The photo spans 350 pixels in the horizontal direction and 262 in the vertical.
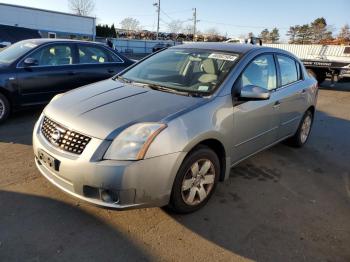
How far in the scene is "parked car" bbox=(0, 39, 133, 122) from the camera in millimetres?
6008

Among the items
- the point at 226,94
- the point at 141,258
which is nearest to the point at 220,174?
the point at 226,94

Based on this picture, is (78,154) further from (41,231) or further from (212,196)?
(212,196)

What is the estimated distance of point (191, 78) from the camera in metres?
3.89

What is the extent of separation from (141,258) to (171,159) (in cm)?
82

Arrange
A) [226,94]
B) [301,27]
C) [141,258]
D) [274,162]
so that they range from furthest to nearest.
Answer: [301,27] < [274,162] < [226,94] < [141,258]

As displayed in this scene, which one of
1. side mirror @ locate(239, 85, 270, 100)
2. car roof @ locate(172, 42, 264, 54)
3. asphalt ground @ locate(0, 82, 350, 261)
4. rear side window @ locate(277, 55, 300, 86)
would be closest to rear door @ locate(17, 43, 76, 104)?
asphalt ground @ locate(0, 82, 350, 261)

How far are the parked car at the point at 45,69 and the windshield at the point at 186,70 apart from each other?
101 inches

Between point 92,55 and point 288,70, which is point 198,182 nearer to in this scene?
point 288,70

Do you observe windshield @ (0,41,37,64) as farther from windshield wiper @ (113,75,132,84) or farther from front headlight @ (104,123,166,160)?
front headlight @ (104,123,166,160)

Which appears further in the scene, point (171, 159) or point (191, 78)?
point (191, 78)

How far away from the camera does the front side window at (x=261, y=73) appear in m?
3.96

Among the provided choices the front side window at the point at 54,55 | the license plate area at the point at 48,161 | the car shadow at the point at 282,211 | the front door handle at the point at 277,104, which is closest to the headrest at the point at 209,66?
the front door handle at the point at 277,104

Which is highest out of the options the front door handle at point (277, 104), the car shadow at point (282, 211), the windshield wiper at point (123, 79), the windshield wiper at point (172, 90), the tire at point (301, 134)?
the windshield wiper at point (123, 79)

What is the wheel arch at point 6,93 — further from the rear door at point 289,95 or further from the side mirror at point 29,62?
the rear door at point 289,95
